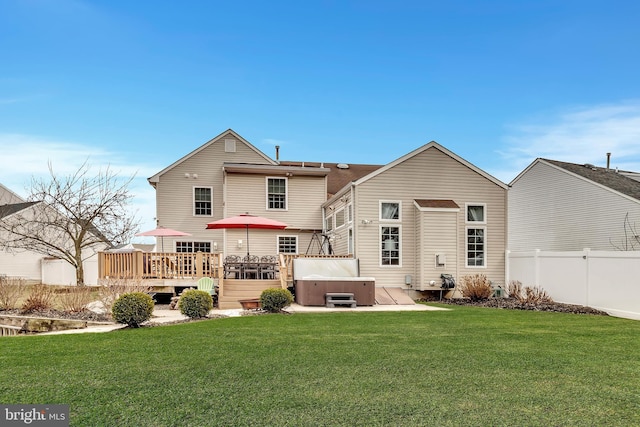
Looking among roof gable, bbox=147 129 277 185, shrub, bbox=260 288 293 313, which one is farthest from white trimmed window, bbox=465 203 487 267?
roof gable, bbox=147 129 277 185

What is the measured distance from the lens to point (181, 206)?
20.4 metres

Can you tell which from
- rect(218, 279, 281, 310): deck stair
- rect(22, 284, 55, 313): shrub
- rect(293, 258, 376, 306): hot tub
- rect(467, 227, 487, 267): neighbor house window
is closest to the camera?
rect(22, 284, 55, 313): shrub

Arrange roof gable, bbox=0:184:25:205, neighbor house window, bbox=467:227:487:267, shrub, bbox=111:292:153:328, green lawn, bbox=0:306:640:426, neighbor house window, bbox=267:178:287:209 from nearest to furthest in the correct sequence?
green lawn, bbox=0:306:640:426 < shrub, bbox=111:292:153:328 < neighbor house window, bbox=467:227:487:267 < neighbor house window, bbox=267:178:287:209 < roof gable, bbox=0:184:25:205

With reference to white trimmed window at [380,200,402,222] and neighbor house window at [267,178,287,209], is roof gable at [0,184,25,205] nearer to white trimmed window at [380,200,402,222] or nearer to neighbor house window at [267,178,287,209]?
neighbor house window at [267,178,287,209]

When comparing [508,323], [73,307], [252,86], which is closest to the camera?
[508,323]

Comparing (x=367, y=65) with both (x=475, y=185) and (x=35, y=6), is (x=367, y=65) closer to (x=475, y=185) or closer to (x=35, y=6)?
(x=475, y=185)

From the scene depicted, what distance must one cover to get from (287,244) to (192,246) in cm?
409

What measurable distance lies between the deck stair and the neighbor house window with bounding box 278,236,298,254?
509cm

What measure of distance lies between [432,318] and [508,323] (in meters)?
1.57

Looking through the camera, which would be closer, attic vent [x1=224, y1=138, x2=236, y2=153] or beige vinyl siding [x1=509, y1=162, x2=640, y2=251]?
beige vinyl siding [x1=509, y1=162, x2=640, y2=251]

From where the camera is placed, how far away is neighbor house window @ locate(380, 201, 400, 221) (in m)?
16.4

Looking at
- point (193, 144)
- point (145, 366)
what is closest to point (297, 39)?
point (193, 144)

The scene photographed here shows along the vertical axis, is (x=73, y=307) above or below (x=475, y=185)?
below

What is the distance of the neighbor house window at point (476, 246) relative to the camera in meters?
16.7
